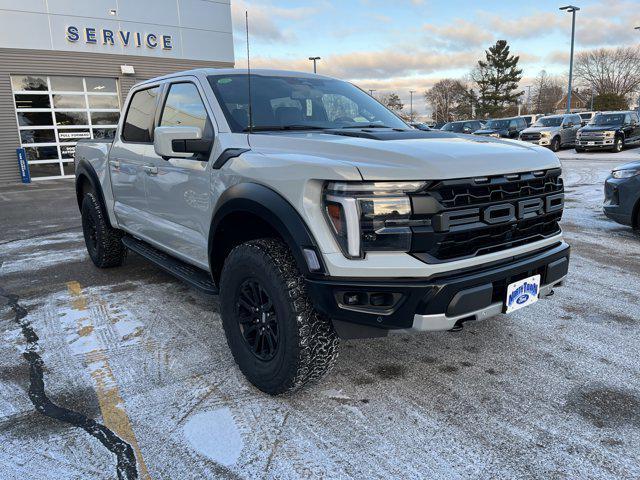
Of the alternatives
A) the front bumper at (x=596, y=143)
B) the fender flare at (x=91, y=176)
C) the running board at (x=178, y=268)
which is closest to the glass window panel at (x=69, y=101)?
the fender flare at (x=91, y=176)

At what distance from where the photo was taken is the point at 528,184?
2770 millimetres

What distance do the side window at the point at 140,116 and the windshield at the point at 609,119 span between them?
21.5 m

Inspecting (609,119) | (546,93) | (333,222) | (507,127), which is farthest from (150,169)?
(546,93)

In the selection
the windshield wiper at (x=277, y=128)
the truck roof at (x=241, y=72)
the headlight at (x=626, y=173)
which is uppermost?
the truck roof at (x=241, y=72)

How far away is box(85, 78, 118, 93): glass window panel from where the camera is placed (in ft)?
56.1

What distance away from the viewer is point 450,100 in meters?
80.8

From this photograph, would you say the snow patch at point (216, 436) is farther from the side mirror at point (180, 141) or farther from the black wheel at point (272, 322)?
the side mirror at point (180, 141)

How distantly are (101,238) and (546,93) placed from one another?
95.8 m

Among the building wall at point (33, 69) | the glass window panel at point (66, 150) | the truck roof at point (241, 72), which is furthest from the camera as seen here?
the glass window panel at point (66, 150)

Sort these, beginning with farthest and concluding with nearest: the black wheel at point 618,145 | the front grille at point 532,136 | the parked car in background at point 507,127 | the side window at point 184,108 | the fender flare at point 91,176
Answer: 1. the parked car in background at point 507,127
2. the front grille at point 532,136
3. the black wheel at point 618,145
4. the fender flare at point 91,176
5. the side window at point 184,108

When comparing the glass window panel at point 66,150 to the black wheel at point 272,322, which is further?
the glass window panel at point 66,150

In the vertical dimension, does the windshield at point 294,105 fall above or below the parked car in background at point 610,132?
above

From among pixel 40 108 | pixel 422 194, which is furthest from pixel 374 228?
pixel 40 108

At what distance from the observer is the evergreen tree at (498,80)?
69188 millimetres
